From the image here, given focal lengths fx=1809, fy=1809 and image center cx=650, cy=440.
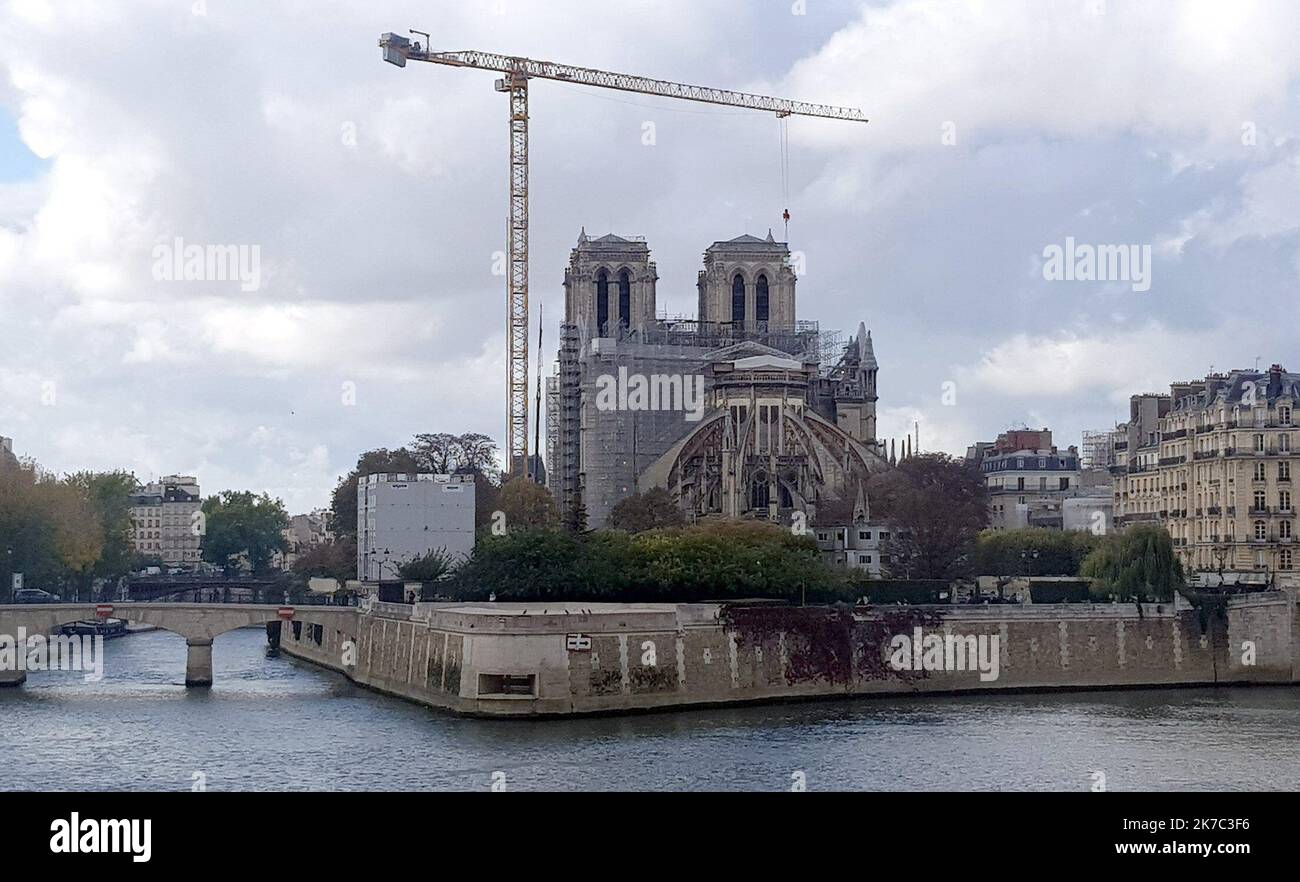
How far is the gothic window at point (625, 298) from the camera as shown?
11962 cm

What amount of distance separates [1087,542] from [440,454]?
51.7 meters

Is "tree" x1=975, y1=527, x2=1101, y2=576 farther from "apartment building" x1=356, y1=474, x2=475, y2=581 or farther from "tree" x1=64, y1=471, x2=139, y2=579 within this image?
"tree" x1=64, y1=471, x2=139, y2=579

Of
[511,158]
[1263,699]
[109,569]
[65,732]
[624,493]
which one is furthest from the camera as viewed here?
[511,158]

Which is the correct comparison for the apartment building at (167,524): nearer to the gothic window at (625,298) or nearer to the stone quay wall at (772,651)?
the gothic window at (625,298)

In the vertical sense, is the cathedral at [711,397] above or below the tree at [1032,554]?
above

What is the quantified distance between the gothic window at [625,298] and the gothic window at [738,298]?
703 centimetres

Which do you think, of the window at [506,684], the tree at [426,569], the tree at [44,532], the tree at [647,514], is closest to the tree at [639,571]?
the tree at [426,569]

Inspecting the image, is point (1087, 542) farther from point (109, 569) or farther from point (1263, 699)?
point (109, 569)

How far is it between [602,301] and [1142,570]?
5930 centimetres

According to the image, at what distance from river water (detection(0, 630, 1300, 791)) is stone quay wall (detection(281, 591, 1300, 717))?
113cm

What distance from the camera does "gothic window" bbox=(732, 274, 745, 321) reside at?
121312mm

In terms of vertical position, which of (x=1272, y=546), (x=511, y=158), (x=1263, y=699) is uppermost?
(x=511, y=158)
